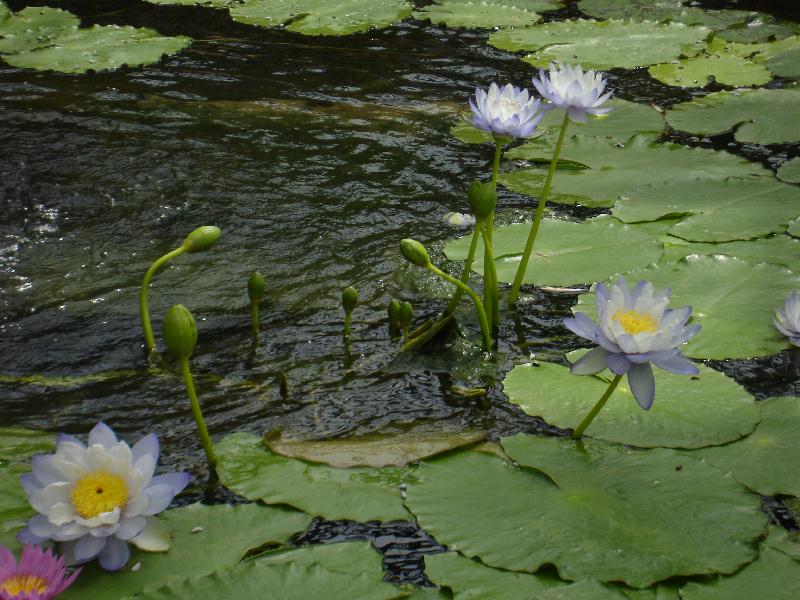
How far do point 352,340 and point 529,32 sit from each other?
2975mm

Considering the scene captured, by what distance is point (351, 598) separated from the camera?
1393 millimetres

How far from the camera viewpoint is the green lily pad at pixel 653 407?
6.07ft

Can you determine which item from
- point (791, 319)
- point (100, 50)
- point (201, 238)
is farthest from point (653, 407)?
point (100, 50)

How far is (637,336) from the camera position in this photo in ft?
5.41

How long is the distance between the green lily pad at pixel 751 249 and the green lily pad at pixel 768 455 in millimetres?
765

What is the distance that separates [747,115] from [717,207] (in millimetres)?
1024

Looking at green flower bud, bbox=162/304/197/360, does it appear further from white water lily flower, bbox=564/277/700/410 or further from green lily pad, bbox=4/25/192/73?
green lily pad, bbox=4/25/192/73

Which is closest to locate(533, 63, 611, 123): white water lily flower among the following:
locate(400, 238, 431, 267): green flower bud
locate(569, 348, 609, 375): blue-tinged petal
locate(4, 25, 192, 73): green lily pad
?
locate(400, 238, 431, 267): green flower bud

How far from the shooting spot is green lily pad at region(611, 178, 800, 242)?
8.97 ft

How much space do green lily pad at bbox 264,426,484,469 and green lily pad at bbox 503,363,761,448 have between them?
18 centimetres

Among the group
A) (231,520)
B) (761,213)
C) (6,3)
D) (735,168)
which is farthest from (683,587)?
(6,3)

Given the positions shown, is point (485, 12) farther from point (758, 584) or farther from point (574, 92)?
point (758, 584)

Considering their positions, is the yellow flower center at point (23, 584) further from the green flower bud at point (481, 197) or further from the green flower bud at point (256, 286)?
the green flower bud at point (481, 197)

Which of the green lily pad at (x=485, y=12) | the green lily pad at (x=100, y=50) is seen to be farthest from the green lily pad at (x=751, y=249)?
the green lily pad at (x=100, y=50)
